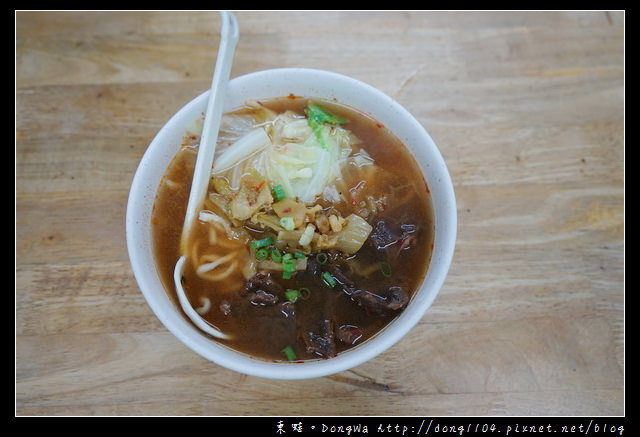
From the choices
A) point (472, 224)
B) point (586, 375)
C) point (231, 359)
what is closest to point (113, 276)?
point (231, 359)

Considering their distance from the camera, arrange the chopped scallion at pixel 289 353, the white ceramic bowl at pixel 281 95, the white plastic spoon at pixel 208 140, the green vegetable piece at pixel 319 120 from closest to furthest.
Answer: the white ceramic bowl at pixel 281 95
the chopped scallion at pixel 289 353
the white plastic spoon at pixel 208 140
the green vegetable piece at pixel 319 120

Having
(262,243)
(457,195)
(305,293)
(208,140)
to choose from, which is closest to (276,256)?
(262,243)

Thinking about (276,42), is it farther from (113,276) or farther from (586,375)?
(586,375)

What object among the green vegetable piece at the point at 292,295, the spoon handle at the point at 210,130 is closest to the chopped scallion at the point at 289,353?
the green vegetable piece at the point at 292,295

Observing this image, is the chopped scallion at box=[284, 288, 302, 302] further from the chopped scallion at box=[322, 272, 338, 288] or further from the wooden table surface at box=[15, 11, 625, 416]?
the wooden table surface at box=[15, 11, 625, 416]

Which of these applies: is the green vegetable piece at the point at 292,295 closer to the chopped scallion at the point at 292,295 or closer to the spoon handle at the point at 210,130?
the chopped scallion at the point at 292,295

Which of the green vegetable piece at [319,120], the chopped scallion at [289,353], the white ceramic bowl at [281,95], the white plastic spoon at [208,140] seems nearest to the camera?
the white ceramic bowl at [281,95]

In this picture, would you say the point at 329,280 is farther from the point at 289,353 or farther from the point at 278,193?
the point at 278,193
